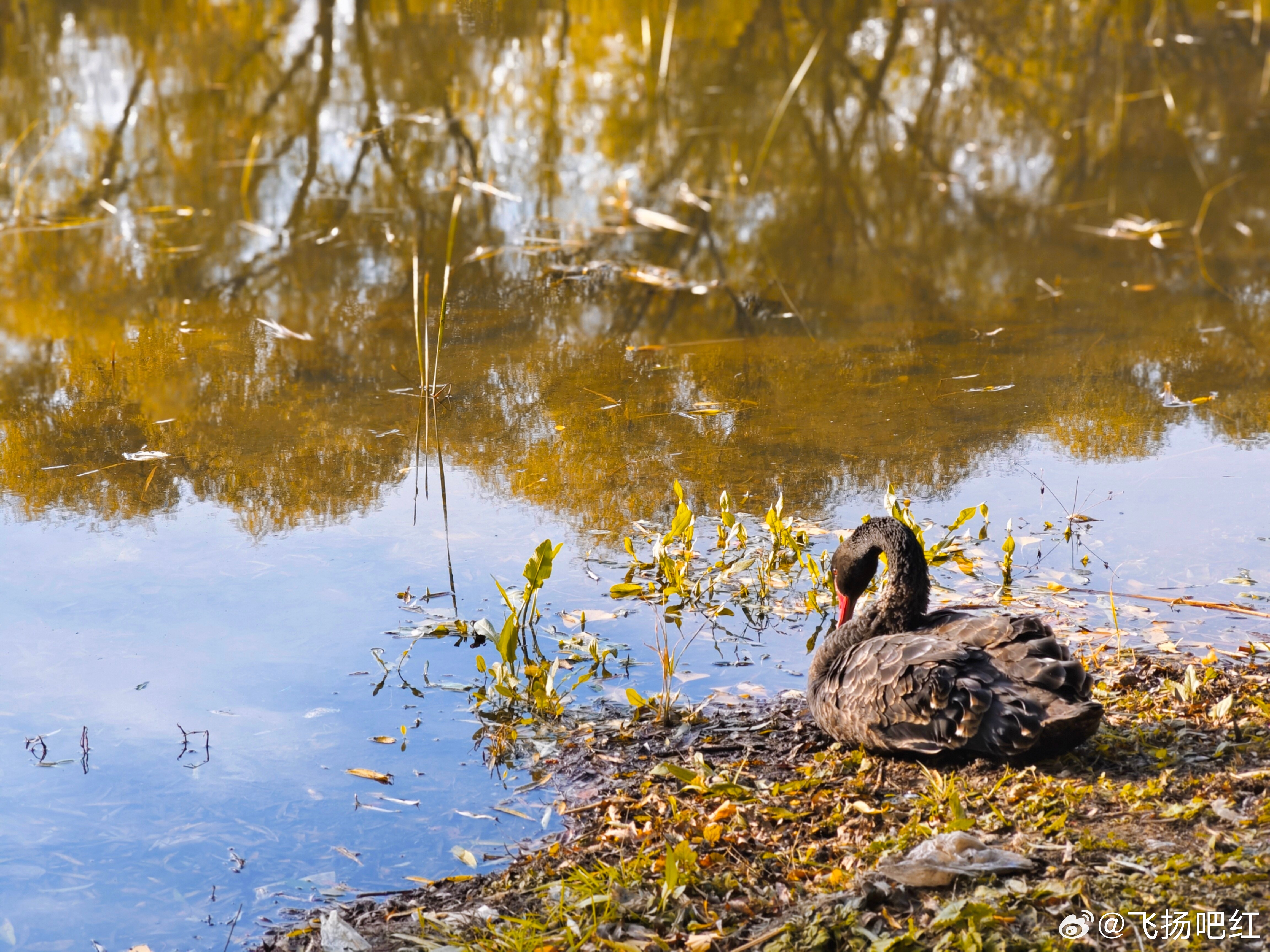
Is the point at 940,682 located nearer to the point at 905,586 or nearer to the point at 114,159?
the point at 905,586

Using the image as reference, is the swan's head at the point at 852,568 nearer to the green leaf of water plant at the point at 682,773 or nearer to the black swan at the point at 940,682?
the black swan at the point at 940,682

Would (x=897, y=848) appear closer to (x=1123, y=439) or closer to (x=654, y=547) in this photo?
(x=654, y=547)

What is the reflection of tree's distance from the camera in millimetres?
6195

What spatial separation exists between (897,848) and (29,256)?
29.0 feet

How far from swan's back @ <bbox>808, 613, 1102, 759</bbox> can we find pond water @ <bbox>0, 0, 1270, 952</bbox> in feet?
2.17

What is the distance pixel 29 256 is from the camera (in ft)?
30.2

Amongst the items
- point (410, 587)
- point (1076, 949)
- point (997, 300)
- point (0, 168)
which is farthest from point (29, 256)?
point (1076, 949)

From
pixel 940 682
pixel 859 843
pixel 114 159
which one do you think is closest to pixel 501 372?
pixel 940 682

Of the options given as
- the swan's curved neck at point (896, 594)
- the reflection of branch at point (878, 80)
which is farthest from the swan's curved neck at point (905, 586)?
the reflection of branch at point (878, 80)

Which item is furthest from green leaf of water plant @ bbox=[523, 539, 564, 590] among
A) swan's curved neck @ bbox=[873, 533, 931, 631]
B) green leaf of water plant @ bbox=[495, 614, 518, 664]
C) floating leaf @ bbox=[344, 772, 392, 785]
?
swan's curved neck @ bbox=[873, 533, 931, 631]

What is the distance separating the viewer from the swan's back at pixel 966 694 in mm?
3387

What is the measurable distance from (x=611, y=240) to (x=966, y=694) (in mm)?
6844

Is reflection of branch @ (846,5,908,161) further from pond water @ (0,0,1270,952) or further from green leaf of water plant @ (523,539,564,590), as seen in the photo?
green leaf of water plant @ (523,539,564,590)

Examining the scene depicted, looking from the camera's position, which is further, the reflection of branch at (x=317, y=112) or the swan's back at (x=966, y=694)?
the reflection of branch at (x=317, y=112)
